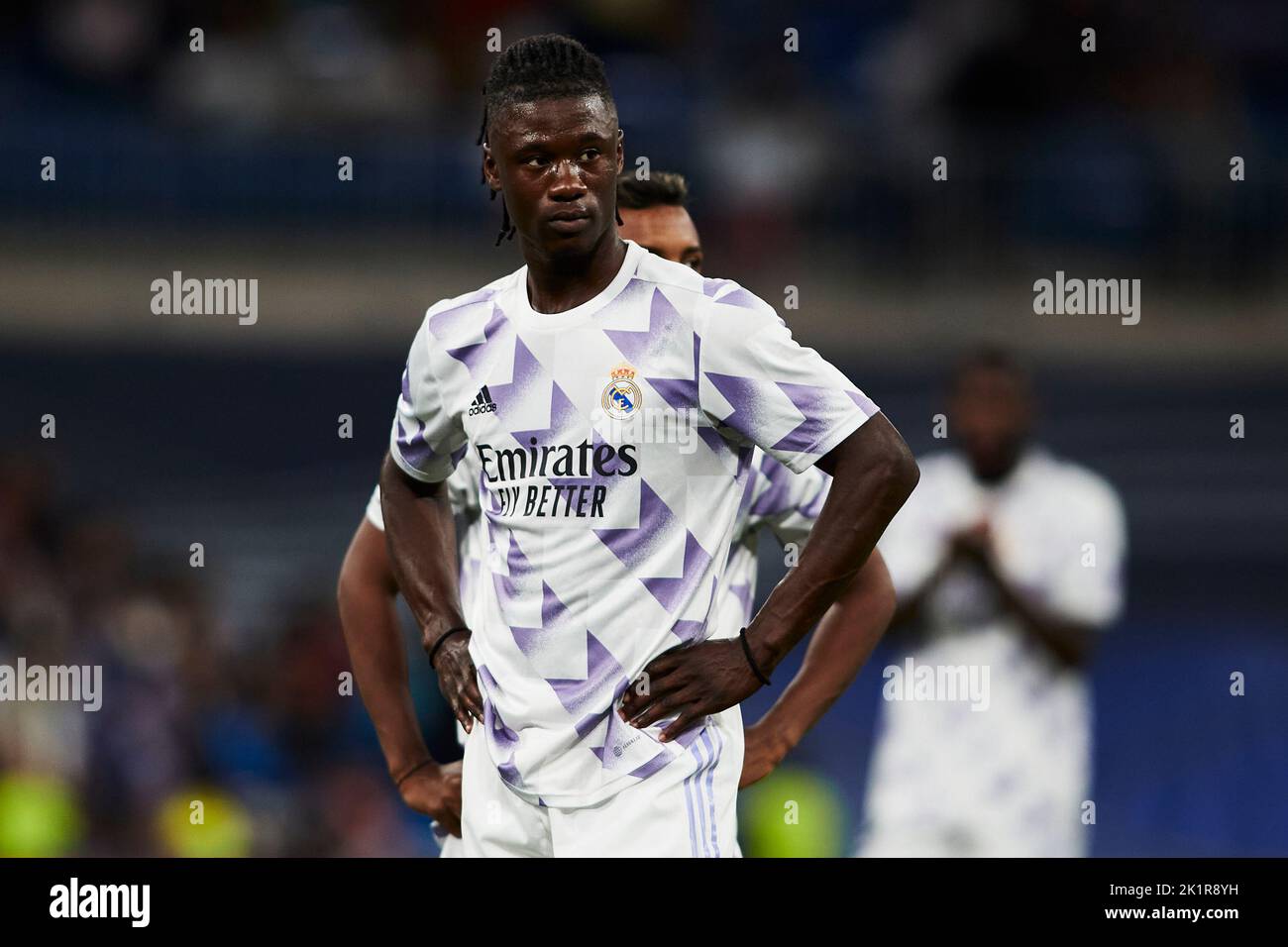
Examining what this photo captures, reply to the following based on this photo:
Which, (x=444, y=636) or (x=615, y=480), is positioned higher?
(x=615, y=480)

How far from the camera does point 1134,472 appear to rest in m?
10.2

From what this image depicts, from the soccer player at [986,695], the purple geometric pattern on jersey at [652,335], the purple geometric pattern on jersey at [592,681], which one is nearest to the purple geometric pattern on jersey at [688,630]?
the purple geometric pattern on jersey at [592,681]

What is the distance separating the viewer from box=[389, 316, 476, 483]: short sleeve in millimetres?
3574

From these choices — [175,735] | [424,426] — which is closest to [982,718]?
[424,426]

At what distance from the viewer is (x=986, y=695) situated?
19.2 ft

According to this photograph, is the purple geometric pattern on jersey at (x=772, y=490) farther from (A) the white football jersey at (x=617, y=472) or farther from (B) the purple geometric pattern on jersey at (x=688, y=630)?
(B) the purple geometric pattern on jersey at (x=688, y=630)

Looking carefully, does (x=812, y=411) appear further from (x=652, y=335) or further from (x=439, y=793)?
(x=439, y=793)

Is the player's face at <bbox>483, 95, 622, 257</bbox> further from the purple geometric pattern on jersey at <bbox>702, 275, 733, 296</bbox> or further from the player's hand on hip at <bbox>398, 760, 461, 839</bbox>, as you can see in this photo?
the player's hand on hip at <bbox>398, 760, 461, 839</bbox>

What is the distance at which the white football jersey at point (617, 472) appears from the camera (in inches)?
128

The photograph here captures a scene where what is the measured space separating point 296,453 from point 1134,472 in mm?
4399

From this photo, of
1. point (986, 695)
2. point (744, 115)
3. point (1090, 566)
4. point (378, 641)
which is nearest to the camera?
point (378, 641)

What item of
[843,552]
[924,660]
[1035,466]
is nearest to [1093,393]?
[1035,466]

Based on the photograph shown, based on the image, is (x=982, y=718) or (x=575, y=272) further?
(x=982, y=718)

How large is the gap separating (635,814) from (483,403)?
2.53ft
